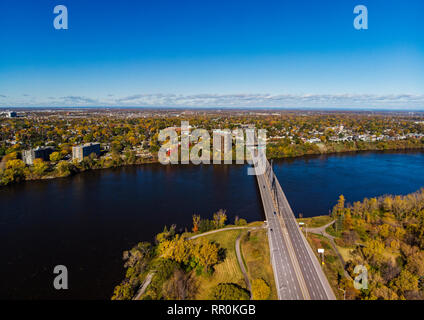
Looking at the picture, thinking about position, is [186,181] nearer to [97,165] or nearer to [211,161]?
[211,161]

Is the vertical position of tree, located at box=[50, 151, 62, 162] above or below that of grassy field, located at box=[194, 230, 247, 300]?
above

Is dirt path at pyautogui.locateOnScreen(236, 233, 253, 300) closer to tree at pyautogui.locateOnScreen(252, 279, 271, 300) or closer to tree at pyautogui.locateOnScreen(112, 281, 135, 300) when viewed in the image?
tree at pyautogui.locateOnScreen(252, 279, 271, 300)

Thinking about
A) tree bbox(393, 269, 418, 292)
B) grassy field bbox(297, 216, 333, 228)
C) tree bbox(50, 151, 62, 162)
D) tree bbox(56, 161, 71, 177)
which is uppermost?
tree bbox(50, 151, 62, 162)

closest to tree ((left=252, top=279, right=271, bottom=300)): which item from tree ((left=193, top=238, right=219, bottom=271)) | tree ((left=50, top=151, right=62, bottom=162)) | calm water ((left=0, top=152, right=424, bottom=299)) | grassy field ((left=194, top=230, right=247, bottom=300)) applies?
grassy field ((left=194, top=230, right=247, bottom=300))

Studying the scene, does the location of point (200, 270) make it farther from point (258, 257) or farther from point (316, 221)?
point (316, 221)

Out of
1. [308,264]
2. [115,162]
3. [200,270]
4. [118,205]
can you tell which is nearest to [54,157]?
[115,162]

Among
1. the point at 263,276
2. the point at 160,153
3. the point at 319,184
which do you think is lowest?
the point at 263,276
